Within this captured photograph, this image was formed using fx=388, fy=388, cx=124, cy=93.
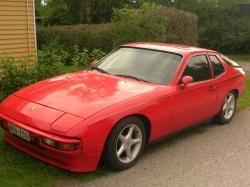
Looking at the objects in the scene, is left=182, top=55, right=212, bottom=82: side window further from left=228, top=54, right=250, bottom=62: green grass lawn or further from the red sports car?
left=228, top=54, right=250, bottom=62: green grass lawn

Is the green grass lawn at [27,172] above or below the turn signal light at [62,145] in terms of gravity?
below

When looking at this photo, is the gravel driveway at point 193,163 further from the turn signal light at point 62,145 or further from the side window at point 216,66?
the side window at point 216,66

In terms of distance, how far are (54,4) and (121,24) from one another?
18.1 metres

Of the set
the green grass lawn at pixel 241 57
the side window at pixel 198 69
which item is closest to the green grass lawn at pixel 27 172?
the side window at pixel 198 69

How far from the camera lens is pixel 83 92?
503 cm

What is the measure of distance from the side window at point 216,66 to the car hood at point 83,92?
1.73 meters

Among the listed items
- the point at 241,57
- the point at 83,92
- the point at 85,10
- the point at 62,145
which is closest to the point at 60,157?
the point at 62,145

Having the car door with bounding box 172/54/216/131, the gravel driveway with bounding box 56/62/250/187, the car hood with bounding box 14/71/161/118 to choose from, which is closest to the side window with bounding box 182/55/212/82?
the car door with bounding box 172/54/216/131

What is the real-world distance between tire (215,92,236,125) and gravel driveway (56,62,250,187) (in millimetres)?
332

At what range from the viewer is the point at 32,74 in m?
7.30

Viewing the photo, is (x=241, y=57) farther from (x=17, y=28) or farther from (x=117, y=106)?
(x=117, y=106)

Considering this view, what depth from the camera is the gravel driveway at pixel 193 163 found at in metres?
4.60

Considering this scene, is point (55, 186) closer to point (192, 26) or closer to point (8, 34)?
point (8, 34)

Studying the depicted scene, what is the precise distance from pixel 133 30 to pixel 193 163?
558 centimetres
